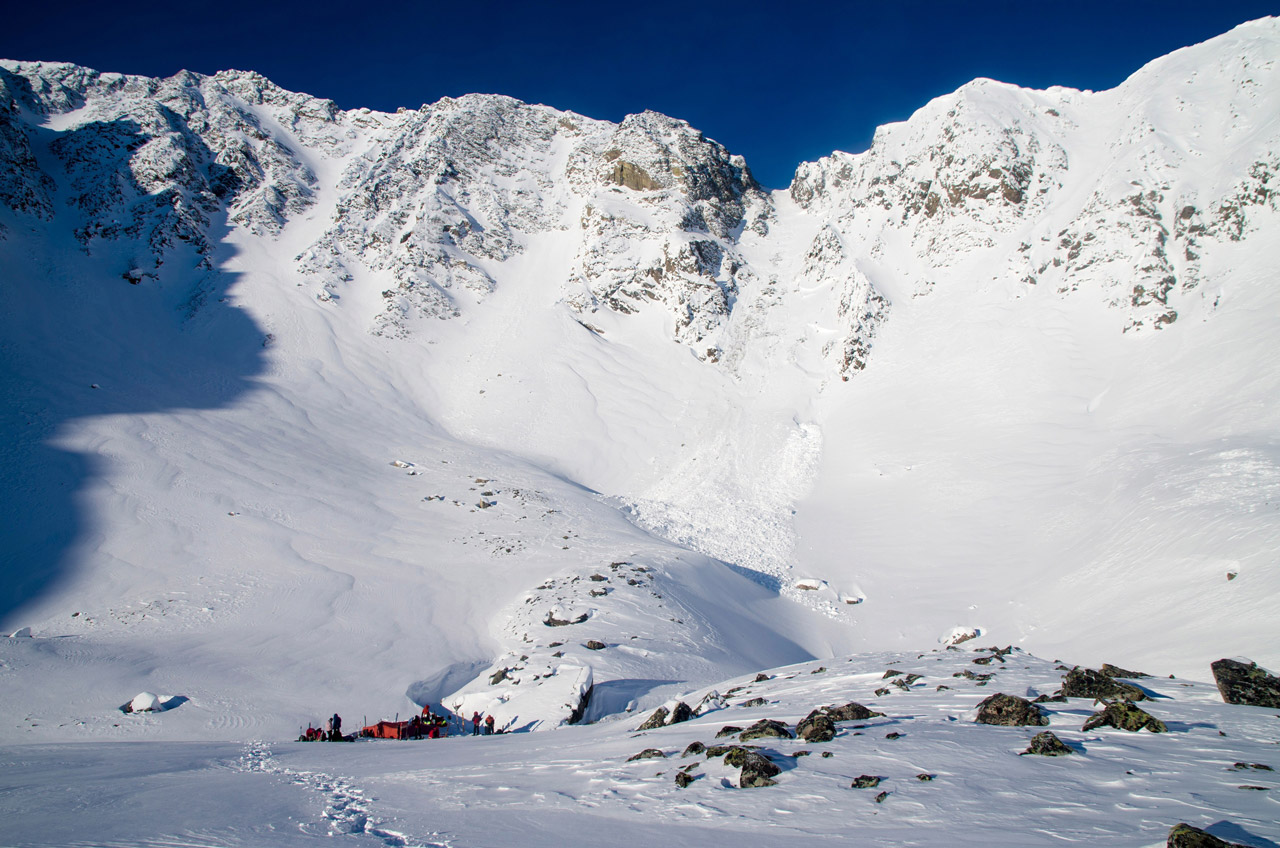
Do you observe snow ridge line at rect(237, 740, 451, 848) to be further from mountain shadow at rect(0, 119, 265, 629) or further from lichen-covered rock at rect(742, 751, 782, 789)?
mountain shadow at rect(0, 119, 265, 629)

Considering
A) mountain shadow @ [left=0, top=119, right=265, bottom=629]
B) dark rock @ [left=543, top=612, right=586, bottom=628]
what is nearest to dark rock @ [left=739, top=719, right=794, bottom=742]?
dark rock @ [left=543, top=612, right=586, bottom=628]

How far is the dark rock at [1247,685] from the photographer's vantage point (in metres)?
9.44

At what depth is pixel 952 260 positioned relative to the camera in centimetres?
5634

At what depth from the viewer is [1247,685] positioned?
9625 millimetres

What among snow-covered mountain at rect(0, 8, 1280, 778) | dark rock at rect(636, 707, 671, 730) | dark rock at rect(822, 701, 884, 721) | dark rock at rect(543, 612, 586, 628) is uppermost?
snow-covered mountain at rect(0, 8, 1280, 778)

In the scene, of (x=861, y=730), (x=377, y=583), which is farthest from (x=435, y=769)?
(x=377, y=583)

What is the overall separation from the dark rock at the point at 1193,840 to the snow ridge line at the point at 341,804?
19.6ft

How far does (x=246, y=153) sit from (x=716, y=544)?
79564 mm

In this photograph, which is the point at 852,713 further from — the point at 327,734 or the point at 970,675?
the point at 327,734

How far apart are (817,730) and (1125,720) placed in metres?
4.21

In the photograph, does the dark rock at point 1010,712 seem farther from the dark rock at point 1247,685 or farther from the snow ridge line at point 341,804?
the snow ridge line at point 341,804

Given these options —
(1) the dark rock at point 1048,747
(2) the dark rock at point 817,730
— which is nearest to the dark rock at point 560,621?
(2) the dark rock at point 817,730

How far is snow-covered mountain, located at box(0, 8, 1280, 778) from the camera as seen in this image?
2223cm

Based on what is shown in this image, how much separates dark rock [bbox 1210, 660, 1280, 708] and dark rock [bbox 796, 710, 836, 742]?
6.33 meters
